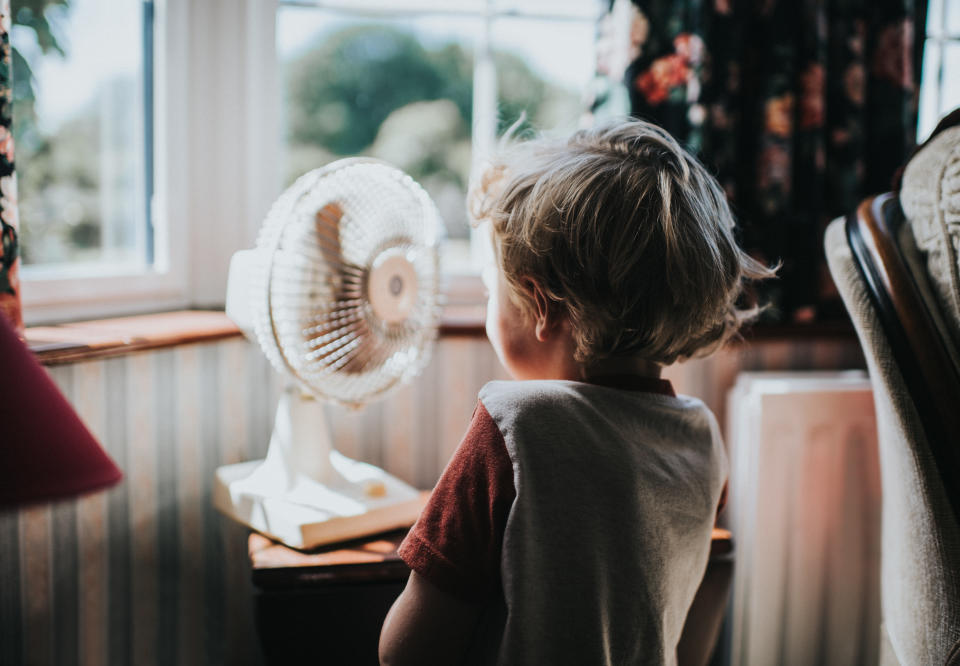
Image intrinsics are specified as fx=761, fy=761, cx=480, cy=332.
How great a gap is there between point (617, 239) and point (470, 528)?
12.4 inches

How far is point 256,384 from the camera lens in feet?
4.70

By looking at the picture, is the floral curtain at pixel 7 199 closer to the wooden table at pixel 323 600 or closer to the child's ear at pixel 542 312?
the wooden table at pixel 323 600

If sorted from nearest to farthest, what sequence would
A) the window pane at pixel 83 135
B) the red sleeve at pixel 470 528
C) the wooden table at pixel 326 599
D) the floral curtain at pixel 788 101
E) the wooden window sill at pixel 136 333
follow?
the red sleeve at pixel 470 528, the wooden table at pixel 326 599, the wooden window sill at pixel 136 333, the window pane at pixel 83 135, the floral curtain at pixel 788 101

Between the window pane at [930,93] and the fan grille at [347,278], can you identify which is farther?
the window pane at [930,93]

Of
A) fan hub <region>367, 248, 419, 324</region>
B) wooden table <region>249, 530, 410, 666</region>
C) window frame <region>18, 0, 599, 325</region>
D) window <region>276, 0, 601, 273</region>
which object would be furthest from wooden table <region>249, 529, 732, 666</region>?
window <region>276, 0, 601, 273</region>

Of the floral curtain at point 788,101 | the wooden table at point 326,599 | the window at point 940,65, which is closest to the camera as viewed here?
the wooden table at point 326,599

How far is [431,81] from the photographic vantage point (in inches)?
63.5

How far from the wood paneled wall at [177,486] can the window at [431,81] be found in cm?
40

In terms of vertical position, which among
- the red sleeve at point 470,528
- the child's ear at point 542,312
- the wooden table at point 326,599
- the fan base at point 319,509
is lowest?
the wooden table at point 326,599

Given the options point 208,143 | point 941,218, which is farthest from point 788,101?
point 208,143

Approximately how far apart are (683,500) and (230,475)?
671 mm

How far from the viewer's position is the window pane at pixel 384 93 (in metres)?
1.56

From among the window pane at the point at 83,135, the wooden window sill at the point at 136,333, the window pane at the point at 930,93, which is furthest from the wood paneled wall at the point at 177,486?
the window pane at the point at 930,93

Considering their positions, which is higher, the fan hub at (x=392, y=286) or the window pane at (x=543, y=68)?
the window pane at (x=543, y=68)
